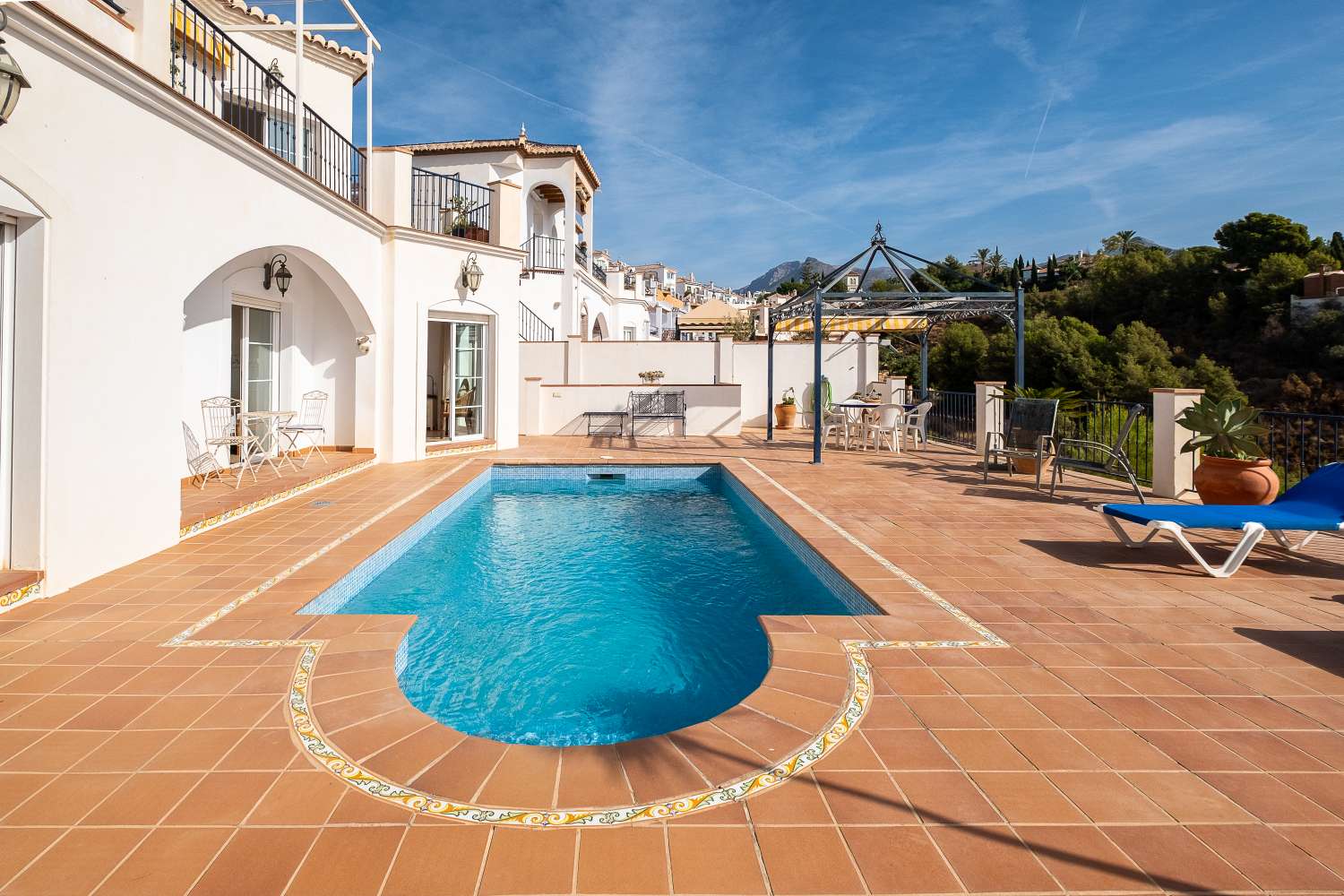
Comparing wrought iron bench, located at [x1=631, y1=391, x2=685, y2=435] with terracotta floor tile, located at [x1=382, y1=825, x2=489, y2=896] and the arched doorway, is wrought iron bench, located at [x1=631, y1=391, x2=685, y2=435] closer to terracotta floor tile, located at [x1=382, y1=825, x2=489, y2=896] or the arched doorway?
the arched doorway

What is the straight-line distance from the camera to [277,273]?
8.86 m

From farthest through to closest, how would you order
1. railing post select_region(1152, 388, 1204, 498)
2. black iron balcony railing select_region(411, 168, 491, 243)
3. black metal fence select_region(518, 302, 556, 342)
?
1. black metal fence select_region(518, 302, 556, 342)
2. black iron balcony railing select_region(411, 168, 491, 243)
3. railing post select_region(1152, 388, 1204, 498)

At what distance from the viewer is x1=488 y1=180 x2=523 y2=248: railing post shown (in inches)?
470

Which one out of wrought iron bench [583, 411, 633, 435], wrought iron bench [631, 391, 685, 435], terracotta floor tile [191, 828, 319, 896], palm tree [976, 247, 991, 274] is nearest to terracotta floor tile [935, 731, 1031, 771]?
terracotta floor tile [191, 828, 319, 896]

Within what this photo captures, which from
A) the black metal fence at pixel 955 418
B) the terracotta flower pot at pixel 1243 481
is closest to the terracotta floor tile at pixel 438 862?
the terracotta flower pot at pixel 1243 481

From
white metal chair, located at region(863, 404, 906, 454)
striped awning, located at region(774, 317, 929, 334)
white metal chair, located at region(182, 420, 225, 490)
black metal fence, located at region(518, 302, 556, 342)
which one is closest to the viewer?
white metal chair, located at region(182, 420, 225, 490)

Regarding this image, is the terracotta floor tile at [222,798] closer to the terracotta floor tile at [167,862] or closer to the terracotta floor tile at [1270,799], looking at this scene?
the terracotta floor tile at [167,862]

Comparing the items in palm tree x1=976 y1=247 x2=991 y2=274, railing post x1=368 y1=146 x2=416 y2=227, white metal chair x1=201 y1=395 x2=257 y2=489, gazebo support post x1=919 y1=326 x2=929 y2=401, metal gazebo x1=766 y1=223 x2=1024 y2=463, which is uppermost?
palm tree x1=976 y1=247 x2=991 y2=274

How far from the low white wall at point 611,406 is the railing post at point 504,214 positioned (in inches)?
140

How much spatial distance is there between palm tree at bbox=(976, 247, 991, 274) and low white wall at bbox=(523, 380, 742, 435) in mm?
75859

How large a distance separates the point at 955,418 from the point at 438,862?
13039 mm

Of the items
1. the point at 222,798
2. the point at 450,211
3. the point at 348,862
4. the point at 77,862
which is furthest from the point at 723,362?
the point at 77,862

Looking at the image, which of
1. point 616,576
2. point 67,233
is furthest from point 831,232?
point 67,233

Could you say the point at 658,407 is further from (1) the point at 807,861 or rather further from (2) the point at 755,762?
(1) the point at 807,861
